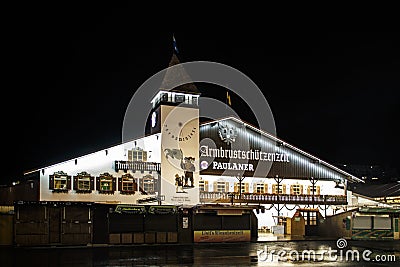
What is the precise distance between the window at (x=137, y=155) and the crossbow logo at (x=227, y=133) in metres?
7.02

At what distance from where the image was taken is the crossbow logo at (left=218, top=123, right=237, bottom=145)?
41.2 meters

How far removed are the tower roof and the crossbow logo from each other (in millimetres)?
3687

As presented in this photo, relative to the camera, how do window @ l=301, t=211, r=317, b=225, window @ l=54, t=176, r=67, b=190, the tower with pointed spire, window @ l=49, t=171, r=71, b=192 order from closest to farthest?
1. window @ l=49, t=171, r=71, b=192
2. window @ l=54, t=176, r=67, b=190
3. the tower with pointed spire
4. window @ l=301, t=211, r=317, b=225

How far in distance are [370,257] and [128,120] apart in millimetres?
22572

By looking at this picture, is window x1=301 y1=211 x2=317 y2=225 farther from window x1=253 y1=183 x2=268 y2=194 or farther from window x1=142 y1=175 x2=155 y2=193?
window x1=142 y1=175 x2=155 y2=193

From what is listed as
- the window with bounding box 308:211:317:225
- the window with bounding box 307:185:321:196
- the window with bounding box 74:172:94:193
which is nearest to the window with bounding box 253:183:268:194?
the window with bounding box 307:185:321:196

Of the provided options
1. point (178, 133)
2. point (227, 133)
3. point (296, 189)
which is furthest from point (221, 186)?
point (296, 189)

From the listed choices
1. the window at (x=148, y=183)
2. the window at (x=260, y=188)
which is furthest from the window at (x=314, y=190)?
the window at (x=148, y=183)

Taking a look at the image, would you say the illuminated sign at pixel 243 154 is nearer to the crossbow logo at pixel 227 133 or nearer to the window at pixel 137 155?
the crossbow logo at pixel 227 133

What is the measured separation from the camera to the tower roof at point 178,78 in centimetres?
3972

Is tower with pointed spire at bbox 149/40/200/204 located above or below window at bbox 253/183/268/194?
above

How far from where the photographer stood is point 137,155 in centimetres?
3700

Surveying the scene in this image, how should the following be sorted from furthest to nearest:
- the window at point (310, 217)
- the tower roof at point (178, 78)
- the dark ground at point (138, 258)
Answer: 1. the window at point (310, 217)
2. the tower roof at point (178, 78)
3. the dark ground at point (138, 258)

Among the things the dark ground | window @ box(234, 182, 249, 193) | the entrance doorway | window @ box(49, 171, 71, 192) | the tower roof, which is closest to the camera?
the dark ground
